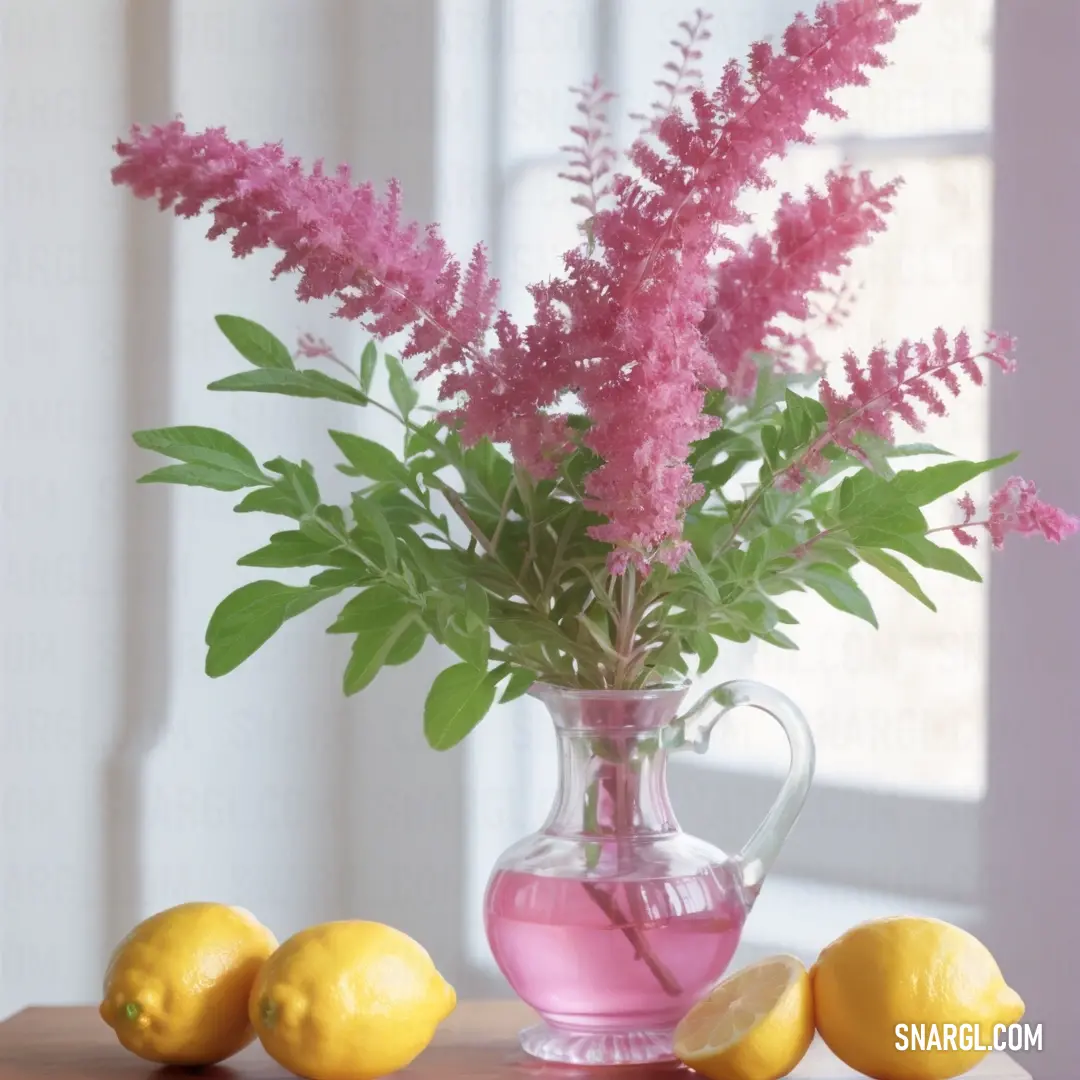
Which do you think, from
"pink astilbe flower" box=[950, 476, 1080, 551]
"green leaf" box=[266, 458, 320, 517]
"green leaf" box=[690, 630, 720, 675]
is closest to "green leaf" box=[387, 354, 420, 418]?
"green leaf" box=[266, 458, 320, 517]

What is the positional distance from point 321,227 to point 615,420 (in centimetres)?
16

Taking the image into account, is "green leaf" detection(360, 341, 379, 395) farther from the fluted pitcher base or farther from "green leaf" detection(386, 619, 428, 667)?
the fluted pitcher base

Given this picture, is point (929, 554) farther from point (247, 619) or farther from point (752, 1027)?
point (247, 619)

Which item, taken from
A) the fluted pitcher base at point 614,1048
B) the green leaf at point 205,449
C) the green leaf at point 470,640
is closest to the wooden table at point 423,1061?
the fluted pitcher base at point 614,1048

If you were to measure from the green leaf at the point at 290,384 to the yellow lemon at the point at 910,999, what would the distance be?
39 cm

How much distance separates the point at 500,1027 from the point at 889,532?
391 millimetres

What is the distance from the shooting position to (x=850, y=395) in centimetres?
69

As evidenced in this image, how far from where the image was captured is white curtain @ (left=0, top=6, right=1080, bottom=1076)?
4.52 ft

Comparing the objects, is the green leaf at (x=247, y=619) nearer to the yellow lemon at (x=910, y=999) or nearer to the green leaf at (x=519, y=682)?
the green leaf at (x=519, y=682)

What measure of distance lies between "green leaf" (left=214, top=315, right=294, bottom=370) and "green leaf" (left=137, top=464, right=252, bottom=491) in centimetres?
10

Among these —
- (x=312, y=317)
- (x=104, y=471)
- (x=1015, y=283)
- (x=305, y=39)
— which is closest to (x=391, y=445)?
(x=312, y=317)

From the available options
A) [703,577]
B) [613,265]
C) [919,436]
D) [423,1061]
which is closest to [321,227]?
[613,265]

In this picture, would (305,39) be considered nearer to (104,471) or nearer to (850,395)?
(104,471)

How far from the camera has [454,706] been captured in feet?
2.50
